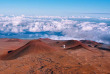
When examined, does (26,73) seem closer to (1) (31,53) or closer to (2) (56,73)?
(2) (56,73)

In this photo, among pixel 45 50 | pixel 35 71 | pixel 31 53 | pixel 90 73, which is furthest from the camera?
pixel 45 50

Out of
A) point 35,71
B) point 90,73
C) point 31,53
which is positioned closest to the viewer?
point 90,73

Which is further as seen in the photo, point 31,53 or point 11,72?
point 31,53

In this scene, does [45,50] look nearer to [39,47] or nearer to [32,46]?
[39,47]

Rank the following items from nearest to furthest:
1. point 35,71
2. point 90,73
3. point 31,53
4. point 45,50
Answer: point 90,73, point 35,71, point 31,53, point 45,50

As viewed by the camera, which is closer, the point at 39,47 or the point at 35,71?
the point at 35,71

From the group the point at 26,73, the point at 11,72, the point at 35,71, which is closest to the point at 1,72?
the point at 11,72

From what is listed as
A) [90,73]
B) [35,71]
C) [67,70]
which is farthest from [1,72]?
[90,73]
